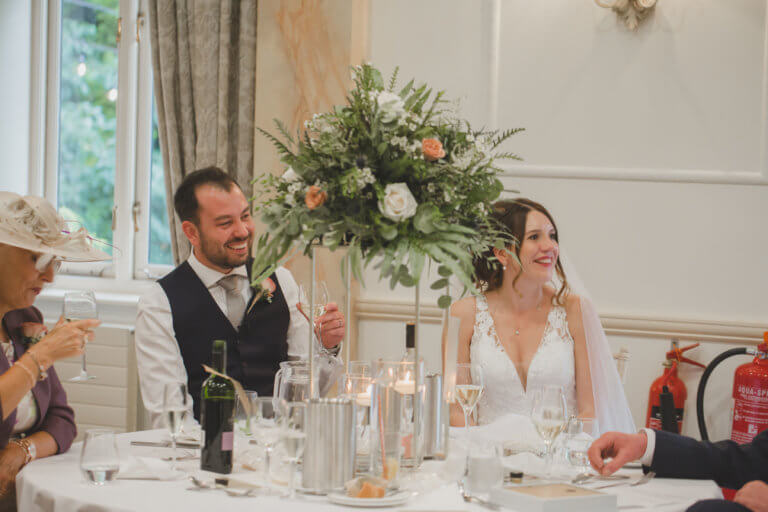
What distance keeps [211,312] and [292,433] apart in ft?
4.60

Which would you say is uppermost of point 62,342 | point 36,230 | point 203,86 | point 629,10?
point 629,10

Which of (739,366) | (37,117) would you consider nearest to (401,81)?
Answer: (739,366)

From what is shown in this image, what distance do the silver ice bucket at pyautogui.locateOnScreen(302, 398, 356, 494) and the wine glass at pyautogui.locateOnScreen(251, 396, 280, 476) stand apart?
8 centimetres

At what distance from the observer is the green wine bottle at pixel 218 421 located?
71.7 inches

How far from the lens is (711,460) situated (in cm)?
200

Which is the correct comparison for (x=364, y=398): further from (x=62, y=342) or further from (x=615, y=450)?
(x=62, y=342)

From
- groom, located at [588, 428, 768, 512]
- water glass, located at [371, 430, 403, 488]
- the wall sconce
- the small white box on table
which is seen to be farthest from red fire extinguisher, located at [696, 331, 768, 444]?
water glass, located at [371, 430, 403, 488]

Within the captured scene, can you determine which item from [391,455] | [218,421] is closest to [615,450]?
[391,455]

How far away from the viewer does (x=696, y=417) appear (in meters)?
3.71

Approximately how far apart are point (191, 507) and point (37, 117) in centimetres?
418

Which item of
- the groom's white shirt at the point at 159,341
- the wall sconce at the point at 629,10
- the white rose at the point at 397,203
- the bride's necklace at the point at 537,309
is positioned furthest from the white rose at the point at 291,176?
the wall sconce at the point at 629,10

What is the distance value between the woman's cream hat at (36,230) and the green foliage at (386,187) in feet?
2.82

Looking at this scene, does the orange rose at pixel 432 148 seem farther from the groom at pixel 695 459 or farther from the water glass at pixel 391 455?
the groom at pixel 695 459

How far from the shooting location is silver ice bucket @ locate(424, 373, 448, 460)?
1.95 metres
